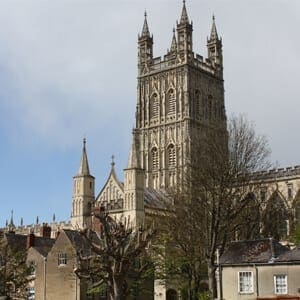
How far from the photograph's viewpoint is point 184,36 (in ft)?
318

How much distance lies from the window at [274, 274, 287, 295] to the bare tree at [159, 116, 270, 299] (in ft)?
16.3

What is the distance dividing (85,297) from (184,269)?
7.72 m

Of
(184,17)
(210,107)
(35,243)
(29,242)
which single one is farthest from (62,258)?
(184,17)

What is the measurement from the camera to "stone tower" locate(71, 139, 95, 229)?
70.1m

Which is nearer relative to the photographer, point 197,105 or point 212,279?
point 212,279

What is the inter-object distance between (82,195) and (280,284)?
38.1 m

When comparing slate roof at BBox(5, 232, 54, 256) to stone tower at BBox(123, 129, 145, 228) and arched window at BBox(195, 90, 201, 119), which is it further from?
arched window at BBox(195, 90, 201, 119)

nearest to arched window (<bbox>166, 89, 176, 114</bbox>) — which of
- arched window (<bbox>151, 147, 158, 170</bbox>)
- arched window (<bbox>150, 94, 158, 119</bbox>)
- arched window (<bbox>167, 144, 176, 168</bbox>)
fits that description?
arched window (<bbox>150, 94, 158, 119</bbox>)

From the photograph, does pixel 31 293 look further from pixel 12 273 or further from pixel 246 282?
pixel 246 282

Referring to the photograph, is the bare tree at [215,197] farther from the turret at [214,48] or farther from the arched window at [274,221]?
the turret at [214,48]

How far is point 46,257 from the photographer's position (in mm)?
49469

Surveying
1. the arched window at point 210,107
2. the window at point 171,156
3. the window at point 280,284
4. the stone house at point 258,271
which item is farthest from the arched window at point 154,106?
the window at point 280,284

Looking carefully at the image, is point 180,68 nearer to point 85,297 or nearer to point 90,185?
point 90,185

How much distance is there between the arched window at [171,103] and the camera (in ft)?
310
